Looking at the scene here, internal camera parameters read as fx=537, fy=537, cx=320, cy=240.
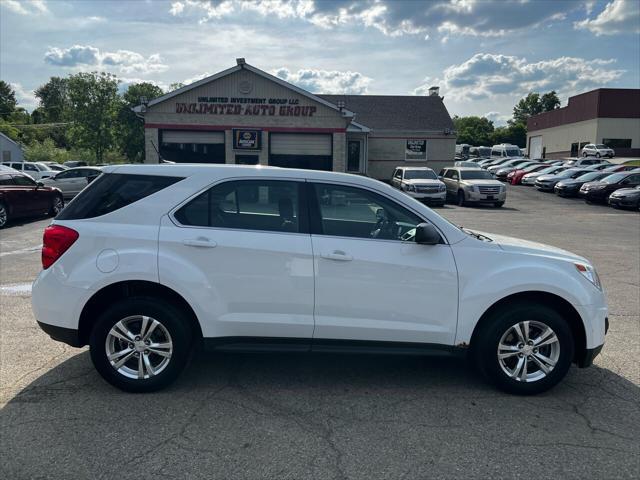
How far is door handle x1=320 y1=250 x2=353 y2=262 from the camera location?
13.2 feet

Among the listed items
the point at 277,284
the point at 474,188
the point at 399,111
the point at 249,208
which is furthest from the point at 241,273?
the point at 399,111

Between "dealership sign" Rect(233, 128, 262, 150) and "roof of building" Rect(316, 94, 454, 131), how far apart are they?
441 inches

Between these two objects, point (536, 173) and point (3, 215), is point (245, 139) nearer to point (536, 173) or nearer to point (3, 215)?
point (3, 215)

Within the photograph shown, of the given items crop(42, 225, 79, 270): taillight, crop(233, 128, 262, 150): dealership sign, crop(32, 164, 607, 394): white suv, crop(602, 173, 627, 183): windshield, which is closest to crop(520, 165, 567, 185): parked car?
crop(602, 173, 627, 183): windshield

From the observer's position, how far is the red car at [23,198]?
15.0 metres

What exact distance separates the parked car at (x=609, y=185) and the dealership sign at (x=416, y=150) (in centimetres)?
1154

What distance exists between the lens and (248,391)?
166 inches

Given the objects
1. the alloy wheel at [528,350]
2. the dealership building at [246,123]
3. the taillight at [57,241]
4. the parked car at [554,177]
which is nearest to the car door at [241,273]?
the taillight at [57,241]

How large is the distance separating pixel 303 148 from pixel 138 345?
77.1 feet

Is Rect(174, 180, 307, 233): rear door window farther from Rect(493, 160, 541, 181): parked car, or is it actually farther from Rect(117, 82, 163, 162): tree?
Rect(117, 82, 163, 162): tree

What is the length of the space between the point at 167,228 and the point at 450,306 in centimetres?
223

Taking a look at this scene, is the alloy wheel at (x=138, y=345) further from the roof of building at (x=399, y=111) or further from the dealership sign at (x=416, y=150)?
the dealership sign at (x=416, y=150)

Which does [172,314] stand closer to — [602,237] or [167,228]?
[167,228]

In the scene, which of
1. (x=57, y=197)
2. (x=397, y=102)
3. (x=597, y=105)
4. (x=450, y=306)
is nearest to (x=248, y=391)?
(x=450, y=306)
